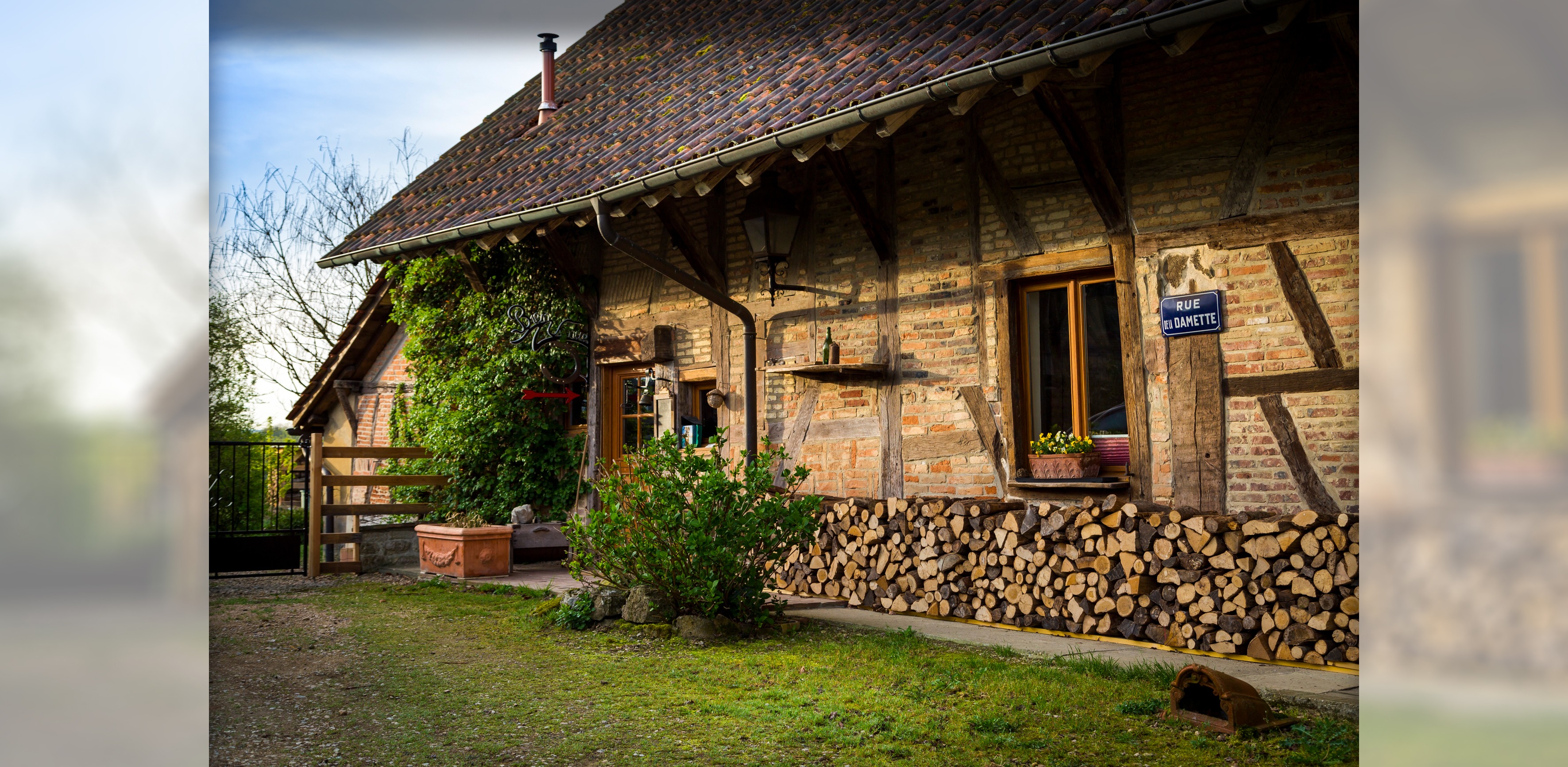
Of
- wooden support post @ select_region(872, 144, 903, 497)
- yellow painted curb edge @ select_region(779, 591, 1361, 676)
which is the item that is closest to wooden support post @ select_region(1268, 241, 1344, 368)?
yellow painted curb edge @ select_region(779, 591, 1361, 676)

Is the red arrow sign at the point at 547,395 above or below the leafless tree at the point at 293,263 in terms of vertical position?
below

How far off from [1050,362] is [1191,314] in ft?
3.71

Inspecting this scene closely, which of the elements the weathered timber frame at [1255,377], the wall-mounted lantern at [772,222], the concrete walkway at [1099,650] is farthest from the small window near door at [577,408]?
the weathered timber frame at [1255,377]

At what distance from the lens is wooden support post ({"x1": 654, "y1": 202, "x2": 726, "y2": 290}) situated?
9234mm

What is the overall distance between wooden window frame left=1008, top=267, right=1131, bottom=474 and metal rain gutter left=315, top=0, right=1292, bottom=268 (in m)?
1.65

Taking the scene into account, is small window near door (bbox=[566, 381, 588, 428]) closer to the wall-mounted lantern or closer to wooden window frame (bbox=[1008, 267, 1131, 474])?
the wall-mounted lantern

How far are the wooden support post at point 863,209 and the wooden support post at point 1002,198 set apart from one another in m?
0.75

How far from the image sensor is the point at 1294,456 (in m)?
5.86

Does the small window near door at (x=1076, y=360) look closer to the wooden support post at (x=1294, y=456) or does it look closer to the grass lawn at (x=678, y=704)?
the wooden support post at (x=1294, y=456)

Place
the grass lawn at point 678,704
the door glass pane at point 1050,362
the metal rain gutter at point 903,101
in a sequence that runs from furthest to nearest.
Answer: the door glass pane at point 1050,362 → the metal rain gutter at point 903,101 → the grass lawn at point 678,704

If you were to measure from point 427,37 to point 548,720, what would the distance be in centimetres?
405

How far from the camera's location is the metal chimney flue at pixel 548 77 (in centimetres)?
1159

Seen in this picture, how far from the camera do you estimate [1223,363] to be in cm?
616

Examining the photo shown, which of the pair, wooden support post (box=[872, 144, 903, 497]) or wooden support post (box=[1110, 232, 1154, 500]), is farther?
→ wooden support post (box=[872, 144, 903, 497])
